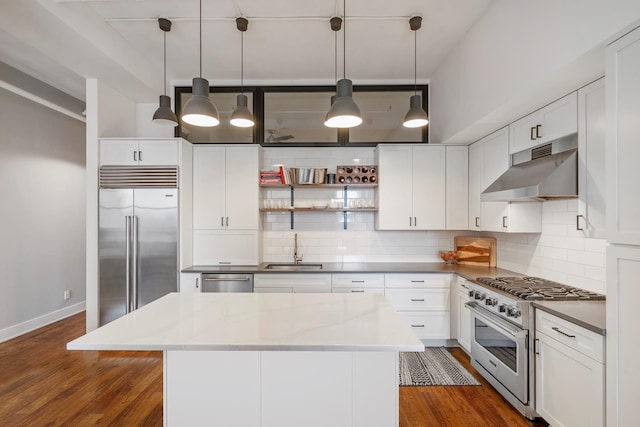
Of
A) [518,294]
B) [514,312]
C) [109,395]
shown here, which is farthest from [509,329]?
[109,395]

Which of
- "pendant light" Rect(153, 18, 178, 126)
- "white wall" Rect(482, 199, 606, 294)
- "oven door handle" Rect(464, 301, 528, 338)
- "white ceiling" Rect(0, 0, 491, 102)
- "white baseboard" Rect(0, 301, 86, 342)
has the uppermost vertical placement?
"white ceiling" Rect(0, 0, 491, 102)

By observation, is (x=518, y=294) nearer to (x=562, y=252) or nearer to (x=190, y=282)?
(x=562, y=252)

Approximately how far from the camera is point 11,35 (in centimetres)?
277

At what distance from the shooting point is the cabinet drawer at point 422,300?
366 centimetres

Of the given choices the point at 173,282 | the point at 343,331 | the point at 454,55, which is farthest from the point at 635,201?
the point at 173,282

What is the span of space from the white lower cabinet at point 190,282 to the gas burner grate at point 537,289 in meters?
2.98

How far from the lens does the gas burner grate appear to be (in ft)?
7.62

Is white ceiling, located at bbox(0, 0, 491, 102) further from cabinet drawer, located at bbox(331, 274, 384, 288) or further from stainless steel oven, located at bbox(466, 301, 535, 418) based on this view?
stainless steel oven, located at bbox(466, 301, 535, 418)

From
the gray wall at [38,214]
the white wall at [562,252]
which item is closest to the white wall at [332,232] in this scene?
the white wall at [562,252]

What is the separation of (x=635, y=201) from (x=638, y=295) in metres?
0.46

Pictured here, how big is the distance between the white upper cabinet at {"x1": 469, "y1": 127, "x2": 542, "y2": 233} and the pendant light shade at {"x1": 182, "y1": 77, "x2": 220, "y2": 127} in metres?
2.74

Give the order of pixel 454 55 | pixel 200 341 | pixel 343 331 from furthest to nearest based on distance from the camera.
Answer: pixel 454 55
pixel 343 331
pixel 200 341

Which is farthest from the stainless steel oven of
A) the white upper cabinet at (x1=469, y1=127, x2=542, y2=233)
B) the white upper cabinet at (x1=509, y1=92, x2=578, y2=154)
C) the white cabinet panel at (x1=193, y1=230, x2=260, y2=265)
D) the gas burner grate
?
the white cabinet panel at (x1=193, y1=230, x2=260, y2=265)

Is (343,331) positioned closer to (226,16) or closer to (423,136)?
(226,16)
